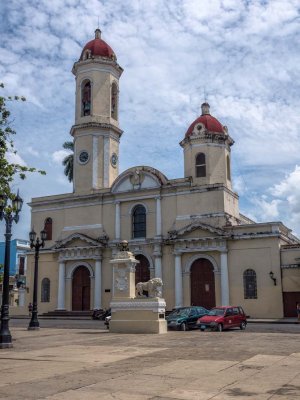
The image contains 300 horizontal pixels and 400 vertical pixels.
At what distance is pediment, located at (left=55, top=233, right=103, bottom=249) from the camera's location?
130ft

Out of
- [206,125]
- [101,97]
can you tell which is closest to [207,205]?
[206,125]

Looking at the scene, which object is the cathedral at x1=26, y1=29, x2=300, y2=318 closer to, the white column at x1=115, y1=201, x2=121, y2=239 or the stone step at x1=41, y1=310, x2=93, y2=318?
the white column at x1=115, y1=201, x2=121, y2=239

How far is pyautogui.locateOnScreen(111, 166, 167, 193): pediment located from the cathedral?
81 millimetres

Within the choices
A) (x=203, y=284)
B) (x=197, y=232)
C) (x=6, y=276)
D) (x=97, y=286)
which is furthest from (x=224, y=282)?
(x=6, y=276)

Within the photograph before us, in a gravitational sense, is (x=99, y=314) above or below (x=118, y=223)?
below

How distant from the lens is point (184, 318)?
2489 cm

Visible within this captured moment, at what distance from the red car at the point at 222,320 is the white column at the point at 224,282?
9.10 metres

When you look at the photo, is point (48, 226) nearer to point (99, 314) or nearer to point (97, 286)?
point (97, 286)

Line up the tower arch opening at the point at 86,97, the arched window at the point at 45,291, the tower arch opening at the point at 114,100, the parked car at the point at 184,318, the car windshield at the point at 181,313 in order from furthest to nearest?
the tower arch opening at the point at 114,100
the tower arch opening at the point at 86,97
the arched window at the point at 45,291
the car windshield at the point at 181,313
the parked car at the point at 184,318

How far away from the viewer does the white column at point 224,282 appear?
34.6 m

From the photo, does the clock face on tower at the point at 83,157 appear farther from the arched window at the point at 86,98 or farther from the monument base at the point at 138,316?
the monument base at the point at 138,316

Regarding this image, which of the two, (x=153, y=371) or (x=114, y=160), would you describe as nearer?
(x=153, y=371)

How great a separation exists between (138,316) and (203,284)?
47.2ft

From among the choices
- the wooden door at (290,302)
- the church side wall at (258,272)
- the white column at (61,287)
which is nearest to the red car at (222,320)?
the church side wall at (258,272)
